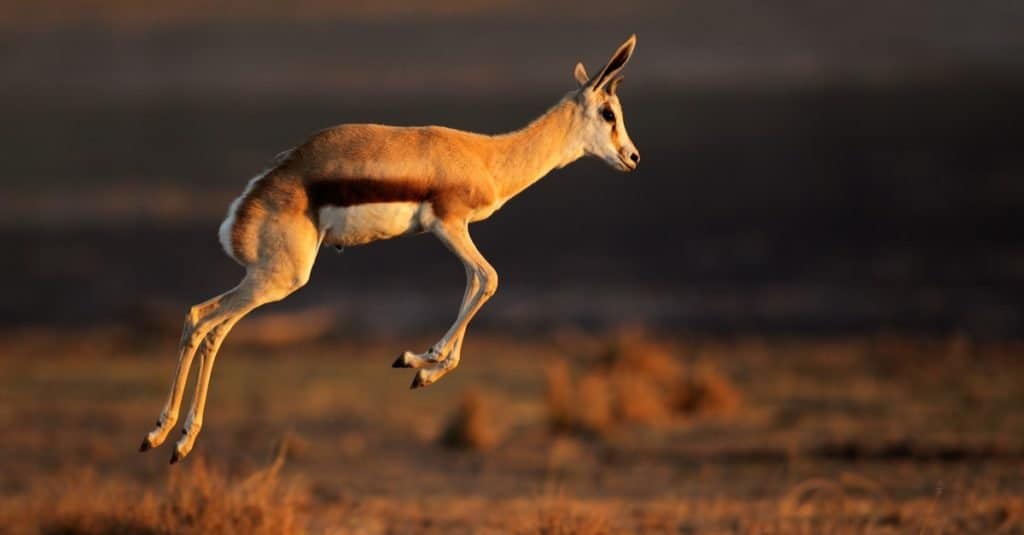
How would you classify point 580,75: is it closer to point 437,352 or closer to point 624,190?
point 437,352

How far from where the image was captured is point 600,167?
191 feet

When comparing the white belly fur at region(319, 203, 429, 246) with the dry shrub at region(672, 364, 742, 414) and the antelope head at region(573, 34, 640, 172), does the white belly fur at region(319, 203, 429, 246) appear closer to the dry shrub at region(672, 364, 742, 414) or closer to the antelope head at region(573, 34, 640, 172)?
the antelope head at region(573, 34, 640, 172)

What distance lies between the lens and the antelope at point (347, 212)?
37.8 ft

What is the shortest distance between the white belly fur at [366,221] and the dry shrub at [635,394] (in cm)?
1496

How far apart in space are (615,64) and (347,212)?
2.40 meters

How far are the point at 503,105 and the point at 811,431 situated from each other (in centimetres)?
3972

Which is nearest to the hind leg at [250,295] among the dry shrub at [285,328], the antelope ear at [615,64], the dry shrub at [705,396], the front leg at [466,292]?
the front leg at [466,292]

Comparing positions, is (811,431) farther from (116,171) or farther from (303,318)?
(116,171)

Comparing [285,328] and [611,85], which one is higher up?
[285,328]

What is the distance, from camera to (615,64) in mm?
12430

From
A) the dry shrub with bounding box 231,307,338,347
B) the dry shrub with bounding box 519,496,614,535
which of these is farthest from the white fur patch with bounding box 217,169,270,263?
the dry shrub with bounding box 231,307,338,347

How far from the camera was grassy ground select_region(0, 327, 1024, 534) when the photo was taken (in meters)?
17.4

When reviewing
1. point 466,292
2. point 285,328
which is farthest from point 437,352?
point 285,328

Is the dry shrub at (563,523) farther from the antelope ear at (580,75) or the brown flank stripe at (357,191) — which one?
the brown flank stripe at (357,191)
